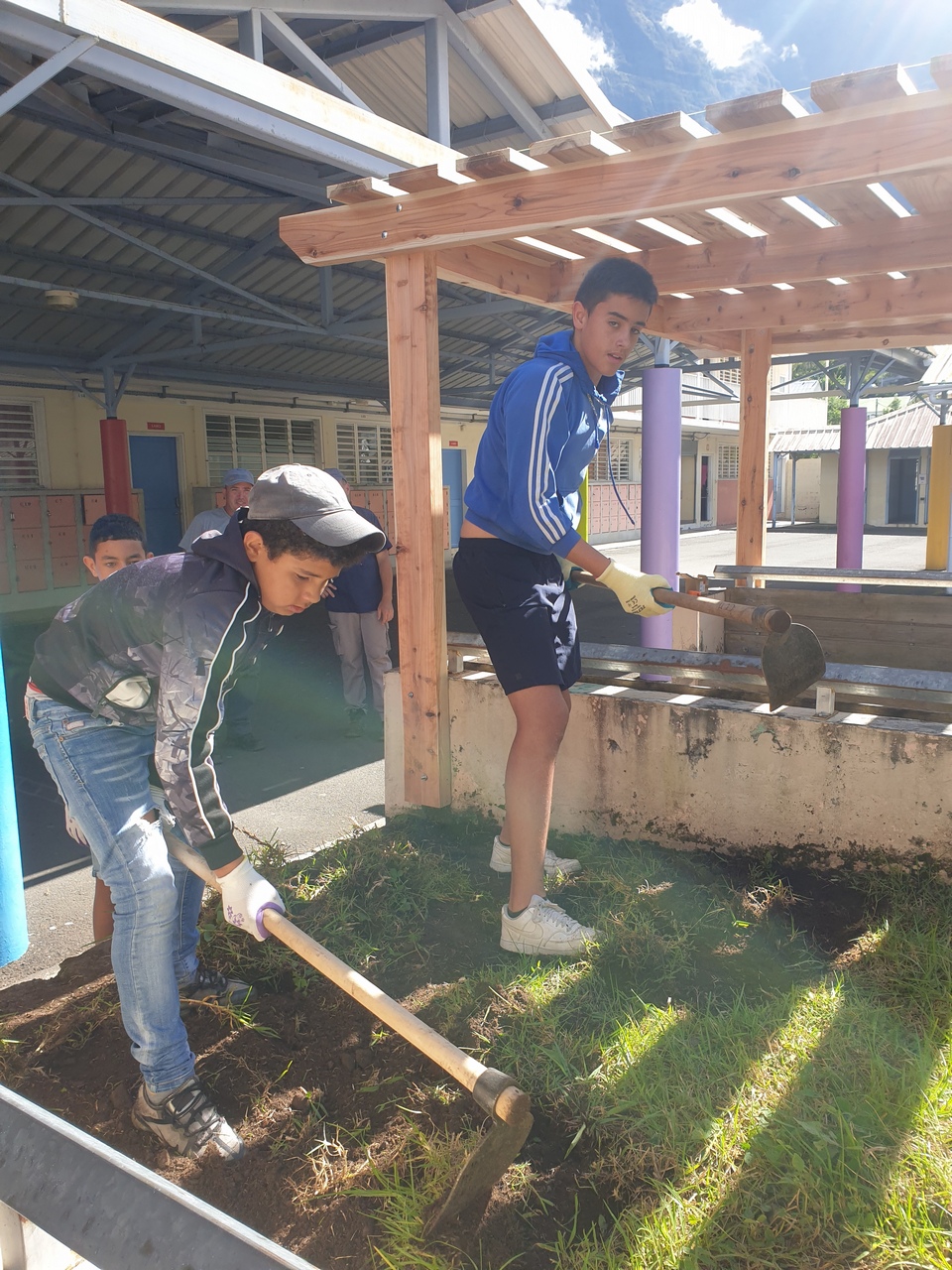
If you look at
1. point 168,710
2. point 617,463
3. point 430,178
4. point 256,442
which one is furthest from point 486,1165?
point 617,463

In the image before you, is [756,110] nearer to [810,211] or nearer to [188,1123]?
[810,211]

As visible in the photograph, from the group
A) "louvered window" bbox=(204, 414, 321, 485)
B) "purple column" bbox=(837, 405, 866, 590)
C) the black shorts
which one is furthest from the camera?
"louvered window" bbox=(204, 414, 321, 485)

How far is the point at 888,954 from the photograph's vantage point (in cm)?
288

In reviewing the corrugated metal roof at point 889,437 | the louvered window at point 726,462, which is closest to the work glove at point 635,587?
the corrugated metal roof at point 889,437

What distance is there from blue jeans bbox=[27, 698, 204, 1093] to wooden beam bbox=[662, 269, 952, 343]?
17.4ft

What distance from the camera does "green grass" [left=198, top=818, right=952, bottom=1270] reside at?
1902 millimetres

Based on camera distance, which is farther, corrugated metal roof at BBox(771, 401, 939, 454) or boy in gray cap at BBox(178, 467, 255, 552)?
corrugated metal roof at BBox(771, 401, 939, 454)

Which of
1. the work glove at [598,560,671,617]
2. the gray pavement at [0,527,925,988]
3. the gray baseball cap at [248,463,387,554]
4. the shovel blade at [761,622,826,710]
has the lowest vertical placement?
the gray pavement at [0,527,925,988]

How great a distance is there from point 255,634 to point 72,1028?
1.43 metres

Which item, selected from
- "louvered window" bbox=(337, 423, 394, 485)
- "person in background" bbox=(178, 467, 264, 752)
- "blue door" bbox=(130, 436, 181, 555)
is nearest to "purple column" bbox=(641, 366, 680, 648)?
"person in background" bbox=(178, 467, 264, 752)

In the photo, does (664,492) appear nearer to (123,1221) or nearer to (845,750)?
(845,750)

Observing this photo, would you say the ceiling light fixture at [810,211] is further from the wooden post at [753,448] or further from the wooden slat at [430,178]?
the wooden post at [753,448]

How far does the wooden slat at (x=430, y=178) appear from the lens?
11.3 feet

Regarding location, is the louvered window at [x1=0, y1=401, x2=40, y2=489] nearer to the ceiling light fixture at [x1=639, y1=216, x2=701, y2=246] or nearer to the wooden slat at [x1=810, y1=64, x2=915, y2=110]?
the ceiling light fixture at [x1=639, y1=216, x2=701, y2=246]
